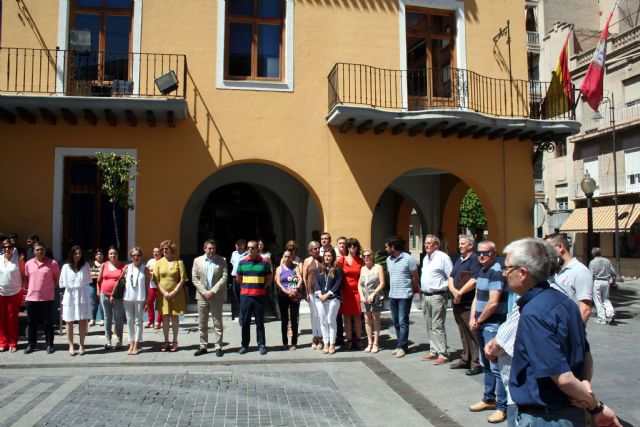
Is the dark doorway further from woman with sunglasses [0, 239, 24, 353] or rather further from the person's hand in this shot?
the person's hand

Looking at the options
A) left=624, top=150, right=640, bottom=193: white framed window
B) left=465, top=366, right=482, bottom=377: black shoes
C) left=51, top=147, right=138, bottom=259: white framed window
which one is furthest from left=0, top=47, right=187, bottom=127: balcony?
left=624, top=150, right=640, bottom=193: white framed window

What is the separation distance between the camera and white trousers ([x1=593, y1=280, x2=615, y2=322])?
37.4 feet

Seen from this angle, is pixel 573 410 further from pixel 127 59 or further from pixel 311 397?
pixel 127 59

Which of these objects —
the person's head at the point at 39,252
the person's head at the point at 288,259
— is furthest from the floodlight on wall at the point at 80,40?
the person's head at the point at 288,259

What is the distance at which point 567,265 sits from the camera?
5.53 metres

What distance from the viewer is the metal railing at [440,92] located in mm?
12156

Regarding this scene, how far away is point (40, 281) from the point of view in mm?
8367

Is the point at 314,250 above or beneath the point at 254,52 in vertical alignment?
beneath

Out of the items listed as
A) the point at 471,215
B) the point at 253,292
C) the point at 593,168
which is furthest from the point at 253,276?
the point at 593,168

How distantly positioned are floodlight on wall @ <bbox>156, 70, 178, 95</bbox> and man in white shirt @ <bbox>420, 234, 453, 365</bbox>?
242 inches

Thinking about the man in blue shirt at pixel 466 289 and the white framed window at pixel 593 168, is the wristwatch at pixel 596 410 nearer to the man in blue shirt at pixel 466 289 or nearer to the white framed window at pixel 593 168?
the man in blue shirt at pixel 466 289

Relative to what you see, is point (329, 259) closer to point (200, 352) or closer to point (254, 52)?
point (200, 352)

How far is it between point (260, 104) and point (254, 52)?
1.21 meters

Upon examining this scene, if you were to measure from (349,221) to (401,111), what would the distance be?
106 inches
